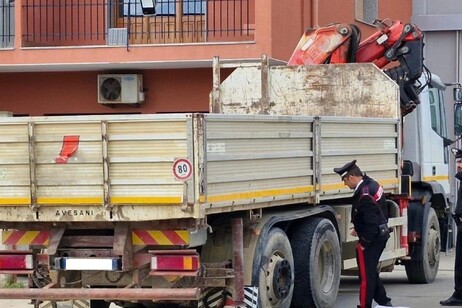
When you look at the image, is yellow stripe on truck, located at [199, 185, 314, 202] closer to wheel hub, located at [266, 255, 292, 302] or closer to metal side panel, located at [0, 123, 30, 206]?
wheel hub, located at [266, 255, 292, 302]

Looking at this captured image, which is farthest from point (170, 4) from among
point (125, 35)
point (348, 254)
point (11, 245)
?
point (11, 245)

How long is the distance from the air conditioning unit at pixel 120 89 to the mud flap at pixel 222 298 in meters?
9.53

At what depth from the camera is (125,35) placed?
19.5 metres

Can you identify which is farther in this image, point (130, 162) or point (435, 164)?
point (435, 164)

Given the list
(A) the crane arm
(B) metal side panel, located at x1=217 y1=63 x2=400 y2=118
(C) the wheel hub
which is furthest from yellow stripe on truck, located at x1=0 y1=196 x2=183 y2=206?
(A) the crane arm

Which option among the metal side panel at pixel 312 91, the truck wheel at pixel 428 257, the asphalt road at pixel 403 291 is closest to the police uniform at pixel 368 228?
the asphalt road at pixel 403 291

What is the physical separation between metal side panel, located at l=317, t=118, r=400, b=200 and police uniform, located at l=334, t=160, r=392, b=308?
21.0 inches

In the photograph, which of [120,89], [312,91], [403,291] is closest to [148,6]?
[120,89]

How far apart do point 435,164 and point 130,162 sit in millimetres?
7542

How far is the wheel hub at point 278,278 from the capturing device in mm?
10914

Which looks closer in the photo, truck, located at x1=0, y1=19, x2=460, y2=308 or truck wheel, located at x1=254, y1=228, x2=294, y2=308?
truck, located at x1=0, y1=19, x2=460, y2=308

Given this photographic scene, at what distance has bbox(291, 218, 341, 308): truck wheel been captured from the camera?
1173 cm

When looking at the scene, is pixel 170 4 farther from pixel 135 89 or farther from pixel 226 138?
pixel 226 138

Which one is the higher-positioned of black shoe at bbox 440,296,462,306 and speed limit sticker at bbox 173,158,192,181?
speed limit sticker at bbox 173,158,192,181
